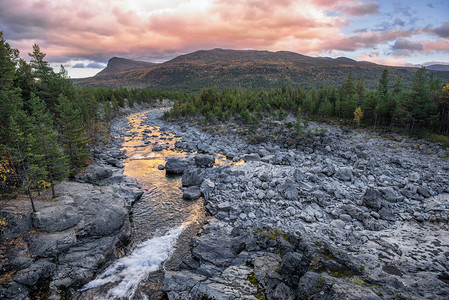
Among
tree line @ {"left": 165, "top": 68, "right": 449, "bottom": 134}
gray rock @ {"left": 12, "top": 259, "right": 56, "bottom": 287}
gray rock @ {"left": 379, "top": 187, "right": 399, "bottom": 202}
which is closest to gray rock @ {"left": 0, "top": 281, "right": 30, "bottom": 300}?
gray rock @ {"left": 12, "top": 259, "right": 56, "bottom": 287}

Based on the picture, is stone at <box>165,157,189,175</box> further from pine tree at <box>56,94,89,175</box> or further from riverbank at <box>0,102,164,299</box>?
pine tree at <box>56,94,89,175</box>

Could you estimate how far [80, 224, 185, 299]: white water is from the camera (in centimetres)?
1294

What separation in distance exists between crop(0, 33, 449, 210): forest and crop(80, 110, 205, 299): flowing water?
800cm

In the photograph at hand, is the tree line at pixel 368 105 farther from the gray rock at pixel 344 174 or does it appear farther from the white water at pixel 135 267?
the white water at pixel 135 267

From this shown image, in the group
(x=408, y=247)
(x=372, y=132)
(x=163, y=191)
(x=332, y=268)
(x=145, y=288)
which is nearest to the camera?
(x=332, y=268)

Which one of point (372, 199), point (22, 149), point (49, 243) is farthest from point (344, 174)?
point (22, 149)

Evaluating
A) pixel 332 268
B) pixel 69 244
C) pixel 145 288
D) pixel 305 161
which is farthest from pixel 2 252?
pixel 305 161

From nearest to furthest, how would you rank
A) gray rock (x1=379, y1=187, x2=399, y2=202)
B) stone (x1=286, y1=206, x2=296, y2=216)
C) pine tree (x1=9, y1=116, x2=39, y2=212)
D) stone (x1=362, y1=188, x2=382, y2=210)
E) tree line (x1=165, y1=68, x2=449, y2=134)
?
pine tree (x1=9, y1=116, x2=39, y2=212)
stone (x1=286, y1=206, x2=296, y2=216)
stone (x1=362, y1=188, x2=382, y2=210)
gray rock (x1=379, y1=187, x2=399, y2=202)
tree line (x1=165, y1=68, x2=449, y2=134)

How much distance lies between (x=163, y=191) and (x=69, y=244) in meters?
11.4

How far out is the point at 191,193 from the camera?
2406cm

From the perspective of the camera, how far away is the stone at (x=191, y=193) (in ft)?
77.9

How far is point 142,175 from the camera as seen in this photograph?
100 feet

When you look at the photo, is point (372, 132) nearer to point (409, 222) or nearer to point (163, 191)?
point (409, 222)

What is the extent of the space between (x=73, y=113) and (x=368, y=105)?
206 ft
